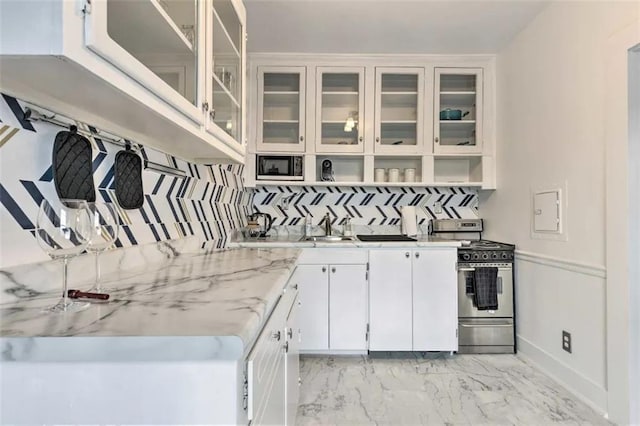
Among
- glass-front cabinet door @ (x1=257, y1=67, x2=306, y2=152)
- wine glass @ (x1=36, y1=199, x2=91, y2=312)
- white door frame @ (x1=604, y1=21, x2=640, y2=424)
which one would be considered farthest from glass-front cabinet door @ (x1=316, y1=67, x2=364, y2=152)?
wine glass @ (x1=36, y1=199, x2=91, y2=312)

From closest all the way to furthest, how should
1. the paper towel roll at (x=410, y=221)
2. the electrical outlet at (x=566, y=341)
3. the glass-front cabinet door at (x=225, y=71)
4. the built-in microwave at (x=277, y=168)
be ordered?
the glass-front cabinet door at (x=225, y=71) < the electrical outlet at (x=566, y=341) < the built-in microwave at (x=277, y=168) < the paper towel roll at (x=410, y=221)

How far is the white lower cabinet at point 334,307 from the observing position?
2.57 metres

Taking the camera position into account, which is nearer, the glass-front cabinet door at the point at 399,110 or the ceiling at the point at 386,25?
the ceiling at the point at 386,25

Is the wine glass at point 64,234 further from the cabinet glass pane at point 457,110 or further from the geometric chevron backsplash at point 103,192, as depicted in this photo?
the cabinet glass pane at point 457,110

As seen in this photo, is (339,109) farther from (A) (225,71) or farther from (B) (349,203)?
(A) (225,71)

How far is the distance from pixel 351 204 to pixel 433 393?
172cm

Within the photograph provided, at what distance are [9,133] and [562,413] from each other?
2.70 m

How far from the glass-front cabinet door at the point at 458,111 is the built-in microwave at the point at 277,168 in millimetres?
1261

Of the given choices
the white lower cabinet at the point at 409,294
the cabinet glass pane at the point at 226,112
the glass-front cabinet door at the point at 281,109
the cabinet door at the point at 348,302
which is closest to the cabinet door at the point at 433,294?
the white lower cabinet at the point at 409,294

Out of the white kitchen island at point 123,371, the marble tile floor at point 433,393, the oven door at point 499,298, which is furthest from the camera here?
the oven door at point 499,298

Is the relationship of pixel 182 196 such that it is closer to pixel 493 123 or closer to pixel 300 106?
pixel 300 106

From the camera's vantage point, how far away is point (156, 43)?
1002 mm

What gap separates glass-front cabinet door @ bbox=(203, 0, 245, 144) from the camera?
1.33 meters

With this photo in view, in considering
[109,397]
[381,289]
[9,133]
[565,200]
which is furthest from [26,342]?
[565,200]
